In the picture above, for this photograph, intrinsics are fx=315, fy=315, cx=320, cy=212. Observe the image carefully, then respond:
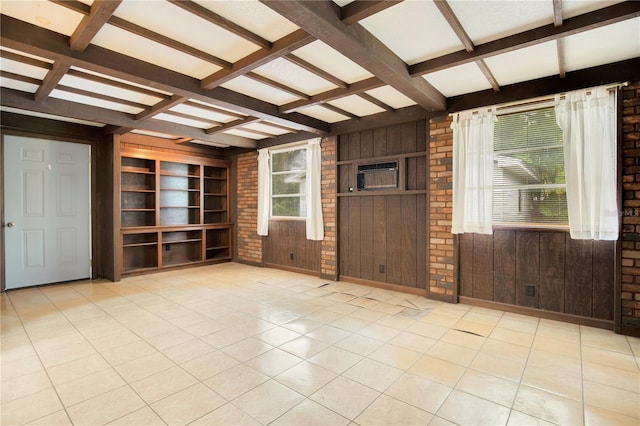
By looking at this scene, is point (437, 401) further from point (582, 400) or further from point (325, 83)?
point (325, 83)

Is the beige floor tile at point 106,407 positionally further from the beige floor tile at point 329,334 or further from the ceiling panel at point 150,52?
the ceiling panel at point 150,52

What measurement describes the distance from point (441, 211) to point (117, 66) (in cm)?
390

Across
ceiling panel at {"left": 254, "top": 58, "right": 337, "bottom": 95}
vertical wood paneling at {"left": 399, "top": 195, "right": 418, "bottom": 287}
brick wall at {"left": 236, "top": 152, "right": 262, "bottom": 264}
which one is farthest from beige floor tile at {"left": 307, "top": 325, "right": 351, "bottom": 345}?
brick wall at {"left": 236, "top": 152, "right": 262, "bottom": 264}

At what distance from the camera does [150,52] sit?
282 cm

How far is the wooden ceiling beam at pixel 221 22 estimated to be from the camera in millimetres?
2117

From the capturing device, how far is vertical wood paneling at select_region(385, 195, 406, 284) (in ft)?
15.3

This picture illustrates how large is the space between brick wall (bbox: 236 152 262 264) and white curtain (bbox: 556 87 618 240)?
5.25 meters

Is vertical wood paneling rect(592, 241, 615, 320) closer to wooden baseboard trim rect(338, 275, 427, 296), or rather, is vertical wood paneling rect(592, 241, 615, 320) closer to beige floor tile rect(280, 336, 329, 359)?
wooden baseboard trim rect(338, 275, 427, 296)

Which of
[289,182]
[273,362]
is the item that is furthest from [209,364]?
[289,182]

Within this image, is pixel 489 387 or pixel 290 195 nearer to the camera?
pixel 489 387

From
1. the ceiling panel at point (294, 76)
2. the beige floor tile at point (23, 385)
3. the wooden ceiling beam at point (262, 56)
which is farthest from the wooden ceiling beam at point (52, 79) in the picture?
the beige floor tile at point (23, 385)

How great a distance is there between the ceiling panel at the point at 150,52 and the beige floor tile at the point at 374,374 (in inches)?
119

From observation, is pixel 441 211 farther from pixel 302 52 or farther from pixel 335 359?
pixel 302 52

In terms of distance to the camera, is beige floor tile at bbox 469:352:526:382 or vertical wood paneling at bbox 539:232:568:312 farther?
vertical wood paneling at bbox 539:232:568:312
